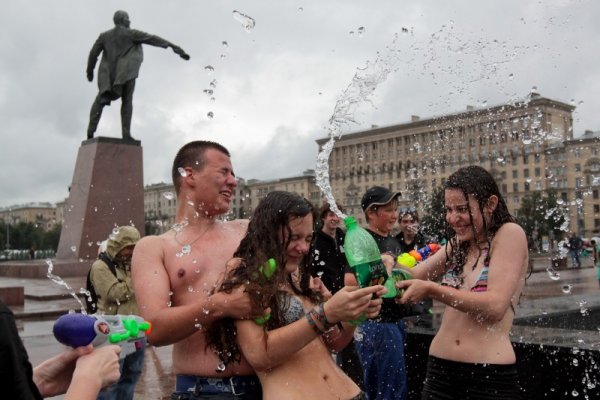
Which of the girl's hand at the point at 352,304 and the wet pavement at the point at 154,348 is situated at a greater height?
the girl's hand at the point at 352,304

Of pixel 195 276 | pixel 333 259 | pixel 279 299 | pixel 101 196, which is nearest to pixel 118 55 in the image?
pixel 101 196

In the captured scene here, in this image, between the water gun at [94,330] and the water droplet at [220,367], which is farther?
the water droplet at [220,367]

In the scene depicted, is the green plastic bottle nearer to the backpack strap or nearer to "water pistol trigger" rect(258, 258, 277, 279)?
"water pistol trigger" rect(258, 258, 277, 279)

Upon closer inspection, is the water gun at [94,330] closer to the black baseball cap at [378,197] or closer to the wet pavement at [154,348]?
the wet pavement at [154,348]

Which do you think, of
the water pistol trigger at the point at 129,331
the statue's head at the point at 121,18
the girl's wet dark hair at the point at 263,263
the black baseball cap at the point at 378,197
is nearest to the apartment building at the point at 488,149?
the black baseball cap at the point at 378,197

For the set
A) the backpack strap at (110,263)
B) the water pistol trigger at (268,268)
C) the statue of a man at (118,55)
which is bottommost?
the backpack strap at (110,263)

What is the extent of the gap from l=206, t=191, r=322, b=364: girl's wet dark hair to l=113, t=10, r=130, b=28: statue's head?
1577 cm

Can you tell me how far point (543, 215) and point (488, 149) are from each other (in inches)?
103

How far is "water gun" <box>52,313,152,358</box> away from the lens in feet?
5.37

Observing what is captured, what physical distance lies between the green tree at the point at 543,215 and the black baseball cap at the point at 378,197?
2.71 m

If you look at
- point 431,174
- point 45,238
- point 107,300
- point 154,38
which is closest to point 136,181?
point 154,38

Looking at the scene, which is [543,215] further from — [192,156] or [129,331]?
[129,331]

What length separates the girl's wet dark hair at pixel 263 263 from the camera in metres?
2.22

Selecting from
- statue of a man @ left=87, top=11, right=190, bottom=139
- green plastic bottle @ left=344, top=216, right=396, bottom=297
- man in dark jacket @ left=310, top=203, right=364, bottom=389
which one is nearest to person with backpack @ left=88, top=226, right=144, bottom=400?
man in dark jacket @ left=310, top=203, right=364, bottom=389
